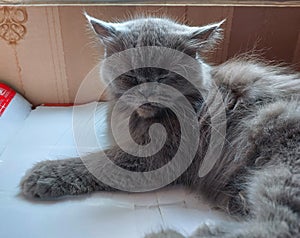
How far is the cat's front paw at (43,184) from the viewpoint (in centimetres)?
93

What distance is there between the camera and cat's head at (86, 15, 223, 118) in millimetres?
948

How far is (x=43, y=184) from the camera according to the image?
0.94 m

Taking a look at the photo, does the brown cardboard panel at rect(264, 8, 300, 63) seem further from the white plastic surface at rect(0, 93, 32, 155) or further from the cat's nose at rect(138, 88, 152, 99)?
the white plastic surface at rect(0, 93, 32, 155)

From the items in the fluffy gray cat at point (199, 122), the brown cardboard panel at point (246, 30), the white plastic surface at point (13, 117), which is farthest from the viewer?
the brown cardboard panel at point (246, 30)

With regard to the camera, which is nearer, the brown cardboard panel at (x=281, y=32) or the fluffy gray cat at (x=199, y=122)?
the fluffy gray cat at (x=199, y=122)

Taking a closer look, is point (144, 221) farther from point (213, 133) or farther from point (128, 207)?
point (213, 133)

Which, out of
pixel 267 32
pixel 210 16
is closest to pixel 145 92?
pixel 210 16

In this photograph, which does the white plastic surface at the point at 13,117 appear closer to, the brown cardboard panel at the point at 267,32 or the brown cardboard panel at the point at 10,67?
the brown cardboard panel at the point at 10,67

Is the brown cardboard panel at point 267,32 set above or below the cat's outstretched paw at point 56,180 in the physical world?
above

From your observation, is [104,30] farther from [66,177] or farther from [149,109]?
[66,177]

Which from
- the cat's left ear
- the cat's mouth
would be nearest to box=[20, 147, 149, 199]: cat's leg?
the cat's mouth

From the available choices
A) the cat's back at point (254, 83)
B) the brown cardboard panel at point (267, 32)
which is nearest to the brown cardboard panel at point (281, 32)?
the brown cardboard panel at point (267, 32)

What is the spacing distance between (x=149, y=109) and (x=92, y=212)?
0.30 metres

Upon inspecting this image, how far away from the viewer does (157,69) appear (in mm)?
949
